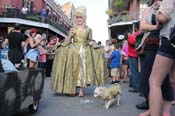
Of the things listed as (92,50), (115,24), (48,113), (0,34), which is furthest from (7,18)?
(48,113)

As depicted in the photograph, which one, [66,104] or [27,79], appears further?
[66,104]

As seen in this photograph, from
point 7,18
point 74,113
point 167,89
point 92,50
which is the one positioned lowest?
point 74,113

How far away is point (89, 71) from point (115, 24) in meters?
39.7

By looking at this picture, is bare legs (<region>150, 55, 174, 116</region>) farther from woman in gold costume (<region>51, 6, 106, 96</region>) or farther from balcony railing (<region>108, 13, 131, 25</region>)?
balcony railing (<region>108, 13, 131, 25</region>)

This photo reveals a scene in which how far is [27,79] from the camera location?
20.4ft

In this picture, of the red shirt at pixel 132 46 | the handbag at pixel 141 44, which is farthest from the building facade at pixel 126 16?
the handbag at pixel 141 44

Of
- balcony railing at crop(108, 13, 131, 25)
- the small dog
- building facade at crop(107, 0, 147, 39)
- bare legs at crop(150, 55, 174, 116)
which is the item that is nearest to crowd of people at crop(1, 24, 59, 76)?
the small dog

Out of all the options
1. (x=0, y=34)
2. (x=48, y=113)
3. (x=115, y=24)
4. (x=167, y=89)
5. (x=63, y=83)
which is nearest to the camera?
(x=167, y=89)

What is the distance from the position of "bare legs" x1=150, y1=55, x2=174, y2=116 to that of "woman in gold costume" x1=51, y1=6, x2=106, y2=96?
5046 millimetres

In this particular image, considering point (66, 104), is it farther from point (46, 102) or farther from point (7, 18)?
point (7, 18)

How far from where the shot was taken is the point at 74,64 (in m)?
9.91

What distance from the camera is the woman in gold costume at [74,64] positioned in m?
9.82

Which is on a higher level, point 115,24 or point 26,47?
point 115,24

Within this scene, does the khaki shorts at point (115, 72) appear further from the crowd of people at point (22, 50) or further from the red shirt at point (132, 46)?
→ the red shirt at point (132, 46)
